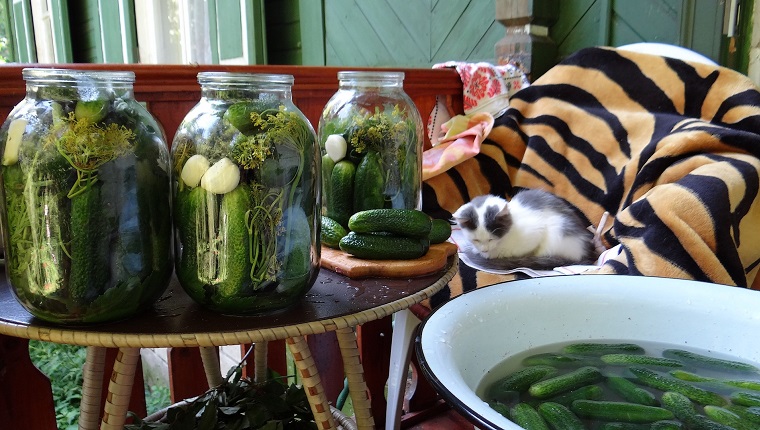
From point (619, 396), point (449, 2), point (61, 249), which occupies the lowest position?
point (619, 396)

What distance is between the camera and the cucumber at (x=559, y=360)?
0.70m

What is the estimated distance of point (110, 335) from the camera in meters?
0.67

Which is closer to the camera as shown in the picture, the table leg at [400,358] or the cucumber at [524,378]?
the cucumber at [524,378]

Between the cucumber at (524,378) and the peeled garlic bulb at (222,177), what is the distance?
404 millimetres

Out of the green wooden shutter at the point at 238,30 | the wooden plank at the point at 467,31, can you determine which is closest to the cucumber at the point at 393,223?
the wooden plank at the point at 467,31

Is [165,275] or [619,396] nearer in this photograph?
[619,396]

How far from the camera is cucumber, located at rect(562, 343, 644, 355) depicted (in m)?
0.73

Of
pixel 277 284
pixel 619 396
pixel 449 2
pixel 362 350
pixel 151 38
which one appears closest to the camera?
pixel 619 396

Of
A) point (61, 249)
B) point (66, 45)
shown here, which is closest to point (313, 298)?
point (61, 249)

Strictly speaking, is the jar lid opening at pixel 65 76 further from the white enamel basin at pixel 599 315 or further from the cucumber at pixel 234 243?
the white enamel basin at pixel 599 315

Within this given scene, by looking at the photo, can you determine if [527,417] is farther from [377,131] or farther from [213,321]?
[377,131]

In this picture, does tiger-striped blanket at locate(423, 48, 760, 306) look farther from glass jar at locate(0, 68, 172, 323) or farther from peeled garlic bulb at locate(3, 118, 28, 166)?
peeled garlic bulb at locate(3, 118, 28, 166)

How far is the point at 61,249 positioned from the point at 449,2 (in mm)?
2436

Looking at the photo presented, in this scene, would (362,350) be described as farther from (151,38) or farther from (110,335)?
(151,38)
